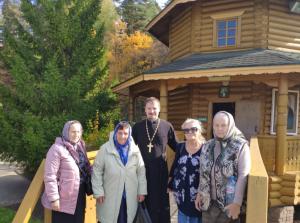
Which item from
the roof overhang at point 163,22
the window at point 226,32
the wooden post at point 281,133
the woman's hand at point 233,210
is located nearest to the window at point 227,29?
the window at point 226,32

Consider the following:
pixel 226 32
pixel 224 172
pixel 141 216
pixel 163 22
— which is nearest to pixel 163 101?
pixel 226 32

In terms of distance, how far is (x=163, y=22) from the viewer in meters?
14.4

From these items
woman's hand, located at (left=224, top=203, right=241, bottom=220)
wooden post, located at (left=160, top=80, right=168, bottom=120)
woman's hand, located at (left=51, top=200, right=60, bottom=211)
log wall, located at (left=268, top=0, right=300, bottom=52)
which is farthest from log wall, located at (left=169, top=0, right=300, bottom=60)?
woman's hand, located at (left=51, top=200, right=60, bottom=211)

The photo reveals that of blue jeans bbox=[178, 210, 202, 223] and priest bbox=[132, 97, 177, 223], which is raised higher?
priest bbox=[132, 97, 177, 223]

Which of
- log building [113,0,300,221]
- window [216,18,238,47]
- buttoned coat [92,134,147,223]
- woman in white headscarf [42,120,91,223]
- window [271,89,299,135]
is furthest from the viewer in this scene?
window [216,18,238,47]

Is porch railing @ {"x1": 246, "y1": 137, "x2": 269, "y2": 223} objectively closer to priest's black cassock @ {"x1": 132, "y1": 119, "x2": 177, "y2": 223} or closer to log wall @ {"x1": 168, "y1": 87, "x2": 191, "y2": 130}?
priest's black cassock @ {"x1": 132, "y1": 119, "x2": 177, "y2": 223}

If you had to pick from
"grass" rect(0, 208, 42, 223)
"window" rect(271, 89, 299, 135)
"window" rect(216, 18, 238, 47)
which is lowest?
"grass" rect(0, 208, 42, 223)

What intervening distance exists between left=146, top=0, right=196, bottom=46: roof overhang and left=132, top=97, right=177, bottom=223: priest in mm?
8161

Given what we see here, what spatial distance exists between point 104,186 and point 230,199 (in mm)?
1595

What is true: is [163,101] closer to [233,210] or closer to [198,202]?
[198,202]

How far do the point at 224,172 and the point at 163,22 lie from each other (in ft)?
39.5

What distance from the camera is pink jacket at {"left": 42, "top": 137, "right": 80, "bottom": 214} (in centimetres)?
389

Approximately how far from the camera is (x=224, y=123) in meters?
3.25

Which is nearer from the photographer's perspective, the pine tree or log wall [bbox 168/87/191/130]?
the pine tree
